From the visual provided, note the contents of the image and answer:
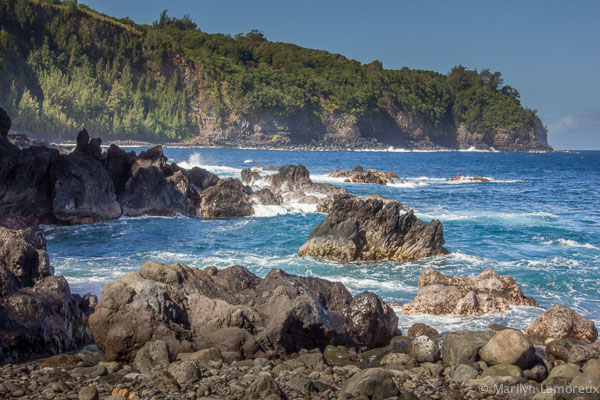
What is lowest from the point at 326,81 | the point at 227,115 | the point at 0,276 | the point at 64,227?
the point at 64,227

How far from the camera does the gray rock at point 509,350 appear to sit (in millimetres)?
6895

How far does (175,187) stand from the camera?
23078 mm

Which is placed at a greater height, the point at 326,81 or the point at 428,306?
the point at 326,81

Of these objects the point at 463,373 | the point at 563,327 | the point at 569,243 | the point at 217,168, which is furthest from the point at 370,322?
the point at 217,168

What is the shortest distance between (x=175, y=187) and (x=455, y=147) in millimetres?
157842

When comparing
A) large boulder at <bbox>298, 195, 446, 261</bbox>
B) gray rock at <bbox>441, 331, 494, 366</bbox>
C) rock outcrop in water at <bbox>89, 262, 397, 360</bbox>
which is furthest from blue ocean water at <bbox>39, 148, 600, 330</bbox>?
gray rock at <bbox>441, 331, 494, 366</bbox>

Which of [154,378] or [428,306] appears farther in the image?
[428,306]

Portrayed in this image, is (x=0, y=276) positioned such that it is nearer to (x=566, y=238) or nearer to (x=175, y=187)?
(x=175, y=187)

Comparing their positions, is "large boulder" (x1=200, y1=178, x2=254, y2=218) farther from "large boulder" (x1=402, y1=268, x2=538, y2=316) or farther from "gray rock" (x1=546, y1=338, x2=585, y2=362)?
"gray rock" (x1=546, y1=338, x2=585, y2=362)

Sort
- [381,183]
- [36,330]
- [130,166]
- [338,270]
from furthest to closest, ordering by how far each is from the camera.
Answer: [381,183]
[130,166]
[338,270]
[36,330]

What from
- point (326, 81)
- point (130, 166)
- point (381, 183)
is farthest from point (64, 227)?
point (326, 81)

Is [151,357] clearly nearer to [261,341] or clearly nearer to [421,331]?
[261,341]

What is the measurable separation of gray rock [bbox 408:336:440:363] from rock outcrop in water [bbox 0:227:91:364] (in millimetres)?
4924

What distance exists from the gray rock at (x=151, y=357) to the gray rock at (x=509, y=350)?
4.36 m
